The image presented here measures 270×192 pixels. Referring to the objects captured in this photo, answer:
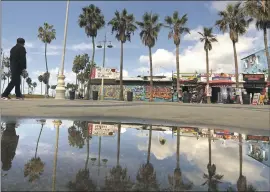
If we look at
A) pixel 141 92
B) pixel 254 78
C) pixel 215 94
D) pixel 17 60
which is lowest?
pixel 17 60

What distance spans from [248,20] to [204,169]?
119ft

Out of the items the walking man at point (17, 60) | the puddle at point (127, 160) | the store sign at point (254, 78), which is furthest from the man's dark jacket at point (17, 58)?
the store sign at point (254, 78)

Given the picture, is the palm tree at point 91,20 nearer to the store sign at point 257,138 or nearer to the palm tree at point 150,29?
the palm tree at point 150,29

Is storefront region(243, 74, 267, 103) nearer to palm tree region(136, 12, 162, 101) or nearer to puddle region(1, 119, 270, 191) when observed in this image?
palm tree region(136, 12, 162, 101)

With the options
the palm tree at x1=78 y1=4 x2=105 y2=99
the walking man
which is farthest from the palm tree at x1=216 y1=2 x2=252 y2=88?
the walking man

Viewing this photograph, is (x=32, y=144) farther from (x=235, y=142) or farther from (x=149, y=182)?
(x=235, y=142)

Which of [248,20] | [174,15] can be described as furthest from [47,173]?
[174,15]

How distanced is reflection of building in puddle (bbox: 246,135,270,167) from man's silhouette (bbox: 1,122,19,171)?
9.55 ft

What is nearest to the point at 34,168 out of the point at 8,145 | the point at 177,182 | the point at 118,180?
the point at 118,180

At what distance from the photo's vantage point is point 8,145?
11.1 ft

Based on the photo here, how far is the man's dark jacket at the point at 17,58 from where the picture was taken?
30.7 ft

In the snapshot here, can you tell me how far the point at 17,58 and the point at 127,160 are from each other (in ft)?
26.1

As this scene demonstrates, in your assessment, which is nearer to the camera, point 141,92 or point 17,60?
point 17,60

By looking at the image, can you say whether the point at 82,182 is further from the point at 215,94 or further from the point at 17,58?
the point at 215,94
